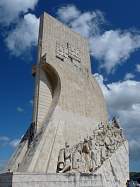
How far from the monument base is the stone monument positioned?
0.03 meters

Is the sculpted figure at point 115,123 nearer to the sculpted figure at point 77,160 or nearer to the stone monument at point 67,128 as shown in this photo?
the stone monument at point 67,128

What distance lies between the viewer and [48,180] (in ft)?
27.5

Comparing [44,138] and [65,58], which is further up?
[65,58]

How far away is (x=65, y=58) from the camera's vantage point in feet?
46.9

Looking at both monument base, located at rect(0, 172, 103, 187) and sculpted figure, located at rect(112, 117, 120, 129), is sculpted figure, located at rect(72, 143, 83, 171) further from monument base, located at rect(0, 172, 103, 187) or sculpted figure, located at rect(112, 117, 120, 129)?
sculpted figure, located at rect(112, 117, 120, 129)

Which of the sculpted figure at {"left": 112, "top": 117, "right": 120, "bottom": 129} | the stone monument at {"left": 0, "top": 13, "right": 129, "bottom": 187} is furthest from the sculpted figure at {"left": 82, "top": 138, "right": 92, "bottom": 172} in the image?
the sculpted figure at {"left": 112, "top": 117, "right": 120, "bottom": 129}

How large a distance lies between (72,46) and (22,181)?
9.24m

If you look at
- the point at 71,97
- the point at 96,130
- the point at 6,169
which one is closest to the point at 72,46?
the point at 71,97

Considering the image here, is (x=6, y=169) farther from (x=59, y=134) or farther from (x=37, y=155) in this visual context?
(x=59, y=134)

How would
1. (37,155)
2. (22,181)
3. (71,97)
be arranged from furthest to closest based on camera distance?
(71,97) < (37,155) < (22,181)

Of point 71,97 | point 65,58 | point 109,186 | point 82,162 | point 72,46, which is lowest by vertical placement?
point 109,186

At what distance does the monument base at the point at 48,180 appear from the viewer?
779 cm

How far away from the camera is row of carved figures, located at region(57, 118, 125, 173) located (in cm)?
1057

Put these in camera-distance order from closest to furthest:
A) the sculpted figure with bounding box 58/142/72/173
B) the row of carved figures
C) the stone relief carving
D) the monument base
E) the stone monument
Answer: the monument base < the sculpted figure with bounding box 58/142/72/173 < the stone monument < the row of carved figures < the stone relief carving
